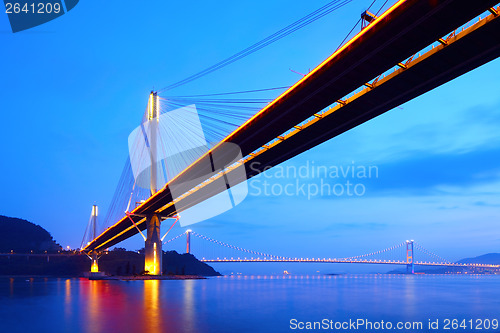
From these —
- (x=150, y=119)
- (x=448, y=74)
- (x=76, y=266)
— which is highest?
(x=150, y=119)

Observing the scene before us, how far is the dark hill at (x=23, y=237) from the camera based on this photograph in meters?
170

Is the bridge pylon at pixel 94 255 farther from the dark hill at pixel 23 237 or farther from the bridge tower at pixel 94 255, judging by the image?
the dark hill at pixel 23 237

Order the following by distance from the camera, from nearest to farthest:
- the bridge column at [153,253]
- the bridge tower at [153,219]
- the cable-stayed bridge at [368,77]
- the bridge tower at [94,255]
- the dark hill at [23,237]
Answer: the cable-stayed bridge at [368,77], the bridge tower at [153,219], the bridge column at [153,253], the bridge tower at [94,255], the dark hill at [23,237]

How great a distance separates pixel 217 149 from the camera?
35.1 m

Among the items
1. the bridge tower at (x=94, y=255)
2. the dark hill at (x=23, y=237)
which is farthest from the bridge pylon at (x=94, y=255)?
the dark hill at (x=23, y=237)

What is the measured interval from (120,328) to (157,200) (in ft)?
121

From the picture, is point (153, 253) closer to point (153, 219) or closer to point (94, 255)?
point (153, 219)

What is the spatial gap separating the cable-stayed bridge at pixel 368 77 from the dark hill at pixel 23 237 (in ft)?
517

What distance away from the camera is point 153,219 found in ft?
187

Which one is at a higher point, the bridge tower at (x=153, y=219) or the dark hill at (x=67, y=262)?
the bridge tower at (x=153, y=219)

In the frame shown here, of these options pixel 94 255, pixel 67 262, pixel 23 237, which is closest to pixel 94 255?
pixel 94 255

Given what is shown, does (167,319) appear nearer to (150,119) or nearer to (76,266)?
(150,119)

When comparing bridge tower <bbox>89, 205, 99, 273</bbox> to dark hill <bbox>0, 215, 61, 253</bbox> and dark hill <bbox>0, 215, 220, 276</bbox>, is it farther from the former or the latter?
dark hill <bbox>0, 215, 61, 253</bbox>

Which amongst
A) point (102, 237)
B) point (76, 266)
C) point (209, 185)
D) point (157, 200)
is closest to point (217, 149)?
point (209, 185)
